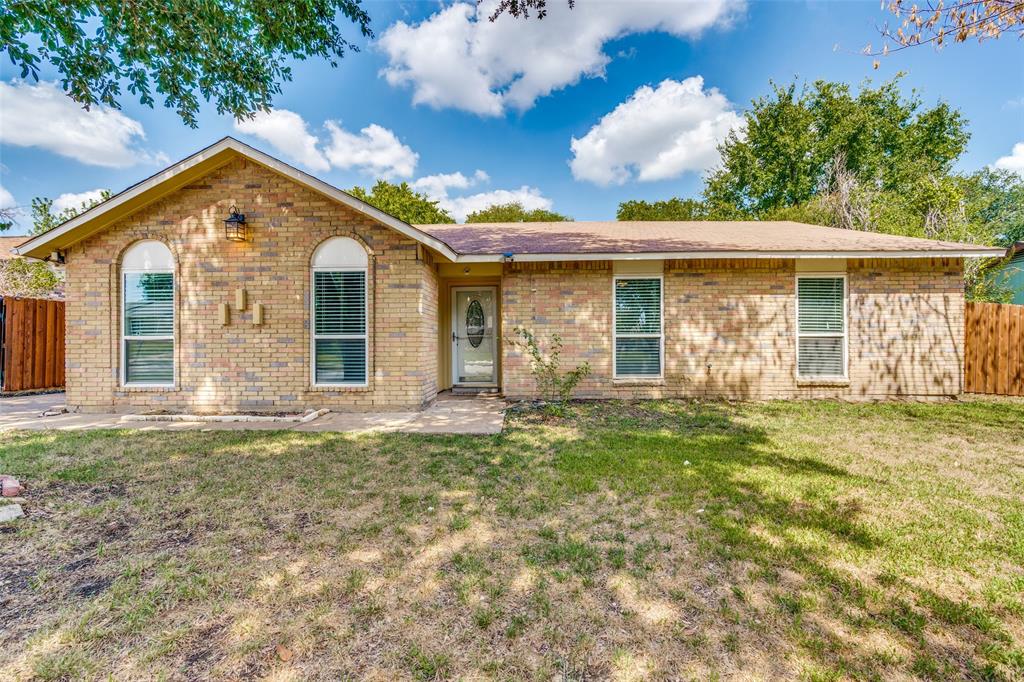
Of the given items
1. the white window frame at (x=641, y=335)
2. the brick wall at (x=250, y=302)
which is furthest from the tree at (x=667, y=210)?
the brick wall at (x=250, y=302)

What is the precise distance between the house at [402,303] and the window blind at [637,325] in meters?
0.03

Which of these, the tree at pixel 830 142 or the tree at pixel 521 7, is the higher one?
the tree at pixel 830 142

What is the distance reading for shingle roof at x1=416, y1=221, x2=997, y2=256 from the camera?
7.89m

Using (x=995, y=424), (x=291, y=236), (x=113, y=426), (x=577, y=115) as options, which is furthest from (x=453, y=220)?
(x=995, y=424)

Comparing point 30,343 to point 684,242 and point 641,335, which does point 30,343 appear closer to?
point 641,335

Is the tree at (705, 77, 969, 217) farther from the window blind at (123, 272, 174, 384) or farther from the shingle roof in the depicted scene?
the window blind at (123, 272, 174, 384)

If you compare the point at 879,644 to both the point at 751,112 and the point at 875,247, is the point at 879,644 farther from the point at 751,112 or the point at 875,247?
the point at 751,112

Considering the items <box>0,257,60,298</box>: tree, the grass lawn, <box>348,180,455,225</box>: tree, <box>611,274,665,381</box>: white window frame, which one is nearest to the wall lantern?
the grass lawn

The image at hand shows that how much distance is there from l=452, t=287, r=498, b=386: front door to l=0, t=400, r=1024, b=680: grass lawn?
15.4 ft

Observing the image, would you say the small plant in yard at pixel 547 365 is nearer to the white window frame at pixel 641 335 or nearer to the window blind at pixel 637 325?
the white window frame at pixel 641 335

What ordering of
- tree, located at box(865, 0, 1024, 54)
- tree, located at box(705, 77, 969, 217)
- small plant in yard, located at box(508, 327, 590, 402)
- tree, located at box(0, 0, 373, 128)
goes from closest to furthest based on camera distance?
tree, located at box(865, 0, 1024, 54)
tree, located at box(0, 0, 373, 128)
small plant in yard, located at box(508, 327, 590, 402)
tree, located at box(705, 77, 969, 217)

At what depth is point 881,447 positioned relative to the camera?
518cm

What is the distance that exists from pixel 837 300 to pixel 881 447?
4.20m

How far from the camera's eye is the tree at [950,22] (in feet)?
13.1
